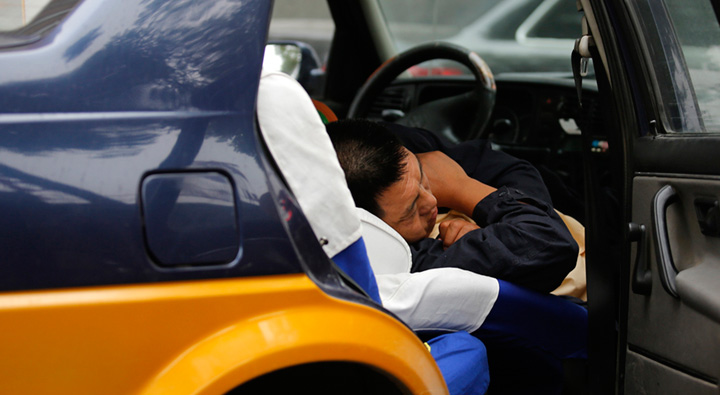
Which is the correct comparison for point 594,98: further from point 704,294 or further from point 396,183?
point 704,294

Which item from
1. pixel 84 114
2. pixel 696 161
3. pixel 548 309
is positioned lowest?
pixel 548 309

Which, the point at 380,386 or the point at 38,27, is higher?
the point at 38,27

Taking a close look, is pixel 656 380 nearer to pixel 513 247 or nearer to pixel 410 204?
pixel 513 247

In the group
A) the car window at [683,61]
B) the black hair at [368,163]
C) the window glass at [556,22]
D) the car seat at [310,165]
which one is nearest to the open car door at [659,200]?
the car window at [683,61]

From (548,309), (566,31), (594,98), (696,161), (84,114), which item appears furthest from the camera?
(566,31)

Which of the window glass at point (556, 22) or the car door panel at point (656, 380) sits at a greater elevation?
the window glass at point (556, 22)

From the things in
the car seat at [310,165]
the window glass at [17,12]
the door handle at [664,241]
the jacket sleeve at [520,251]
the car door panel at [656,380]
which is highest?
the window glass at [17,12]

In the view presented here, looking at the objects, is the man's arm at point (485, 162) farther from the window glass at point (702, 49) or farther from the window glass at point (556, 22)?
the window glass at point (556, 22)

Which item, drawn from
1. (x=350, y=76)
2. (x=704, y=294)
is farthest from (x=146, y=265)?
(x=350, y=76)

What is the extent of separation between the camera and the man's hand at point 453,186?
1.96 meters

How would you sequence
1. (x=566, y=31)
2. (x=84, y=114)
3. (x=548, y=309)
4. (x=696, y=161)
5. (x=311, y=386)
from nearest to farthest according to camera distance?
(x=84, y=114) < (x=311, y=386) < (x=696, y=161) < (x=548, y=309) < (x=566, y=31)

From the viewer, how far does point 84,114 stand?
37.2 inches

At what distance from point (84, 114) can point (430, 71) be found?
3388 mm

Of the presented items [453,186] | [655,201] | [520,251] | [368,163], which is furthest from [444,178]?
[655,201]
